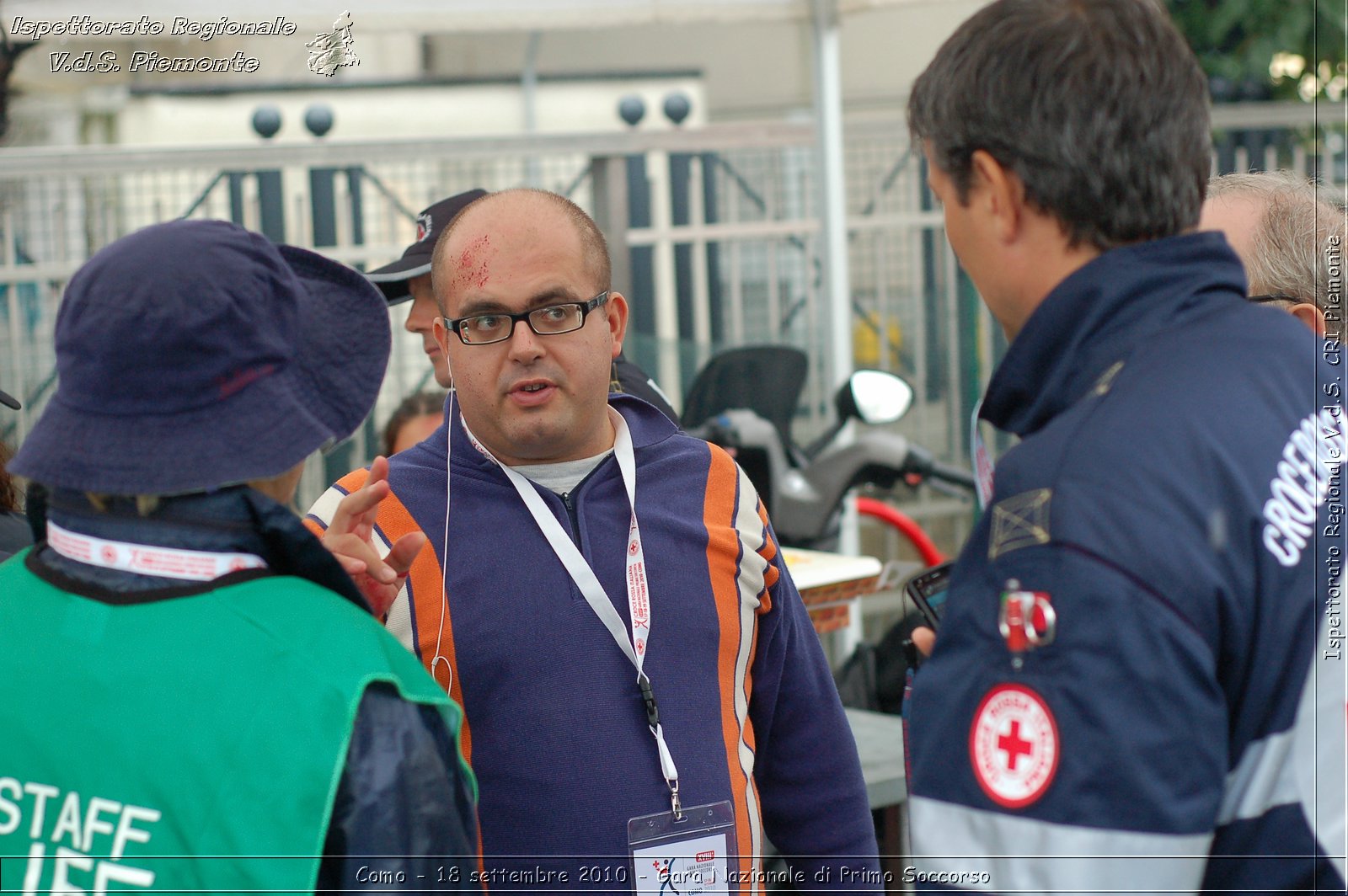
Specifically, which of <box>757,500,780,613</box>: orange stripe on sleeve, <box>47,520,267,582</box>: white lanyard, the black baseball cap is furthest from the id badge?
the black baseball cap

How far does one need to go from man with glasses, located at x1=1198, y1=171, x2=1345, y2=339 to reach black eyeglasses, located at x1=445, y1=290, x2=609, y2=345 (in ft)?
3.43

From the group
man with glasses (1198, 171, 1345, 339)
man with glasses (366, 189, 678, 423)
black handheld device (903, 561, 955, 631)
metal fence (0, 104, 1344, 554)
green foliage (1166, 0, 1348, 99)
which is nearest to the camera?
black handheld device (903, 561, 955, 631)

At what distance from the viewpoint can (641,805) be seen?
200 centimetres

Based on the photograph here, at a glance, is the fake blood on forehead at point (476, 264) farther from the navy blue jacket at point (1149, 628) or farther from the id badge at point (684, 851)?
the navy blue jacket at point (1149, 628)

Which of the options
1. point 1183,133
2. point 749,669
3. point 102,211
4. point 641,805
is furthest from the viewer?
point 102,211

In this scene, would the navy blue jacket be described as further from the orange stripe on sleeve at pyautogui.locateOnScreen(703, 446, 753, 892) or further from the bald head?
the bald head

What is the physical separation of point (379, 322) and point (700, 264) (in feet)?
12.5

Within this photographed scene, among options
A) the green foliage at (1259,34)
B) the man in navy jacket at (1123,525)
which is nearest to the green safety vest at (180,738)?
the man in navy jacket at (1123,525)

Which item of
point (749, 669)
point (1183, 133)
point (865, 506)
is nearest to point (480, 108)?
point (865, 506)

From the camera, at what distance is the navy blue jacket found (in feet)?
3.88

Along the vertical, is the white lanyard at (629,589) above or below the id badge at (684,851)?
above

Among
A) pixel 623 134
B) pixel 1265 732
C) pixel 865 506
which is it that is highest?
pixel 623 134

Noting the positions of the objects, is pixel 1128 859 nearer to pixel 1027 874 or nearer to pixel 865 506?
pixel 1027 874

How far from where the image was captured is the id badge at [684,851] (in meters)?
2.00
